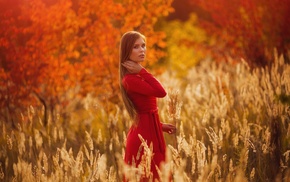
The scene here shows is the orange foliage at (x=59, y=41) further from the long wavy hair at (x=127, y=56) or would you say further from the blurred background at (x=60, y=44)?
the long wavy hair at (x=127, y=56)

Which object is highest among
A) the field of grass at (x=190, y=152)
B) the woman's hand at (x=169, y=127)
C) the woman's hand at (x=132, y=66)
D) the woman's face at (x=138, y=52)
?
the woman's face at (x=138, y=52)

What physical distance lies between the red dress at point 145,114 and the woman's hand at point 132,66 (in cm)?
3

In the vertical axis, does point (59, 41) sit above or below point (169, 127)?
above

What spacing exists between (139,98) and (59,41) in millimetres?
3567

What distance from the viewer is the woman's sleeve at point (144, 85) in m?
3.19

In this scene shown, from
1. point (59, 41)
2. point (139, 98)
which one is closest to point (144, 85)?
point (139, 98)

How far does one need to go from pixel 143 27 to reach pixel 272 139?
321 centimetres

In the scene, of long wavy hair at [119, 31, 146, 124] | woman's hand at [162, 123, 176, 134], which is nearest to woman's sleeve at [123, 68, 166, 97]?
long wavy hair at [119, 31, 146, 124]

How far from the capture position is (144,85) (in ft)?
10.5

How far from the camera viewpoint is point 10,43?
6.26m

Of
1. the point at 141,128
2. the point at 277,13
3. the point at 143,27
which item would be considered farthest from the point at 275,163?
the point at 277,13

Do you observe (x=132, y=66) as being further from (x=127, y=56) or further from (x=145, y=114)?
(x=145, y=114)

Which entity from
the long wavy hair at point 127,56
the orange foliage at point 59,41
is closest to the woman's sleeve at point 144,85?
the long wavy hair at point 127,56

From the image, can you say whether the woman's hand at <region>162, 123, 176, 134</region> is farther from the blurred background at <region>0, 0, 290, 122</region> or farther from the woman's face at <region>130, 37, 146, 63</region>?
the blurred background at <region>0, 0, 290, 122</region>
